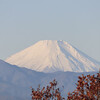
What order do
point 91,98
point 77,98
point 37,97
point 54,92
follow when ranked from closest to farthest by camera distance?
1. point 91,98
2. point 77,98
3. point 37,97
4. point 54,92

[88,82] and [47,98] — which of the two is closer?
[88,82]

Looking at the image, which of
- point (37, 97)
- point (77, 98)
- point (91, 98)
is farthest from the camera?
point (37, 97)

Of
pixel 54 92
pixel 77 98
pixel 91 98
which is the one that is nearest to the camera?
pixel 91 98

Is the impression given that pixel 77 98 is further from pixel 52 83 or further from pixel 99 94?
pixel 52 83

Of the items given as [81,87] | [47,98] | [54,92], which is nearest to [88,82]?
[81,87]

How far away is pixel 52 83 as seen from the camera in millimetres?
25734

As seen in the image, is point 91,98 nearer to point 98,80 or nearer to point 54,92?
point 98,80

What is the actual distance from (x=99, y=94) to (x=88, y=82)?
744 mm

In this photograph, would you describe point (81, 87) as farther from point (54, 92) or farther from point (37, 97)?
point (54, 92)

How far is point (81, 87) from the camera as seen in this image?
2186 cm

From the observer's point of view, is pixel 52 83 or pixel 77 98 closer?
pixel 77 98

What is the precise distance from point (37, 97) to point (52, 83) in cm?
175

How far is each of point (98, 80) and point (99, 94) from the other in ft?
2.10

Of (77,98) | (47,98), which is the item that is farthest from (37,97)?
(77,98)
